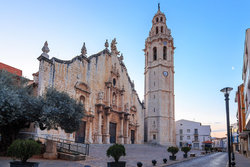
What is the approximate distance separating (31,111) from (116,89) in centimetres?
1694

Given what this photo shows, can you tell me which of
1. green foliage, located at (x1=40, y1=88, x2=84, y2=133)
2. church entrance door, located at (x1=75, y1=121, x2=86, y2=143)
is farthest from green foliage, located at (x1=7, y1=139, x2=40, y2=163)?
church entrance door, located at (x1=75, y1=121, x2=86, y2=143)

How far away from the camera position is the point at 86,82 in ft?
83.6

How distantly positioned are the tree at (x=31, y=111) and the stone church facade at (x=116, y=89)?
2844 mm

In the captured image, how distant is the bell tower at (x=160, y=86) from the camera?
3753 cm

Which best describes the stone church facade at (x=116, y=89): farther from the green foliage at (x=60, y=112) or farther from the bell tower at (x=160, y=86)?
the green foliage at (x=60, y=112)

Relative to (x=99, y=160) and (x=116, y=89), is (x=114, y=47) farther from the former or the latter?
(x=99, y=160)

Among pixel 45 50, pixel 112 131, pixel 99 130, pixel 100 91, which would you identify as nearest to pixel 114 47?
pixel 100 91

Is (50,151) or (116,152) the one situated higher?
(116,152)

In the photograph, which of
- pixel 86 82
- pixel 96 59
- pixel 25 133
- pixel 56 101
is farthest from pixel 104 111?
pixel 56 101

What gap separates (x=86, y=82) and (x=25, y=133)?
9.04 m

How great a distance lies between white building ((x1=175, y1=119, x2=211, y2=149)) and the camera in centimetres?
6150

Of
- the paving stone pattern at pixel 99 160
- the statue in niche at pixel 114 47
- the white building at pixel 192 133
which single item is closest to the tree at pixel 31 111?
the paving stone pattern at pixel 99 160

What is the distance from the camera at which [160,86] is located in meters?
38.6

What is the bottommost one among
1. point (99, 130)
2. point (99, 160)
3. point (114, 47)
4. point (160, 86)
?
point (99, 160)
